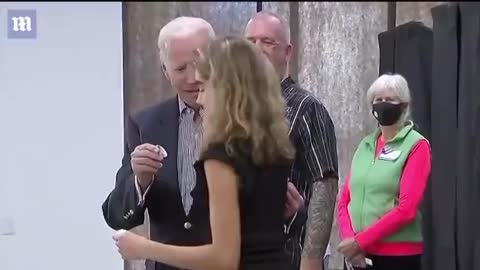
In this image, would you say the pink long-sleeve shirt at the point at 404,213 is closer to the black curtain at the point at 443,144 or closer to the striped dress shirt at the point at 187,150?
the black curtain at the point at 443,144

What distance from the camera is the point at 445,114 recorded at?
292cm

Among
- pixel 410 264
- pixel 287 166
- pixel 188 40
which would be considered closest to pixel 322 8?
pixel 410 264

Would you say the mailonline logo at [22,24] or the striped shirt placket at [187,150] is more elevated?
the mailonline logo at [22,24]

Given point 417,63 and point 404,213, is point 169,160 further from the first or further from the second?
point 417,63

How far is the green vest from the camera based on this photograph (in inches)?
101

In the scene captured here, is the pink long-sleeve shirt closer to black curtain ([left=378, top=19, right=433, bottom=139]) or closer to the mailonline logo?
black curtain ([left=378, top=19, right=433, bottom=139])

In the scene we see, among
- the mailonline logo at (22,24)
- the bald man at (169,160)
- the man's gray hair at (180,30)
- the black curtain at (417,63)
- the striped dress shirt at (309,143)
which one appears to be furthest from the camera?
the black curtain at (417,63)

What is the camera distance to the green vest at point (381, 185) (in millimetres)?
2553

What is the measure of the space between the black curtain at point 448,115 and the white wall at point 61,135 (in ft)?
3.90

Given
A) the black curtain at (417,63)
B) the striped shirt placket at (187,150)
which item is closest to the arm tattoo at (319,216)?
the striped shirt placket at (187,150)

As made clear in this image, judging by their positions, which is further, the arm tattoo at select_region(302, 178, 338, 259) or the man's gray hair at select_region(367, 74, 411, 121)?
the man's gray hair at select_region(367, 74, 411, 121)

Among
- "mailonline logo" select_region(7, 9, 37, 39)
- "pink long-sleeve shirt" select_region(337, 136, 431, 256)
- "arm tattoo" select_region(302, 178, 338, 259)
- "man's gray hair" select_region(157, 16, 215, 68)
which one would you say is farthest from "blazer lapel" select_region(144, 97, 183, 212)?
"mailonline logo" select_region(7, 9, 37, 39)

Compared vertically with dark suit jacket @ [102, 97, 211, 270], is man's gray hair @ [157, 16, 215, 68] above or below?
above

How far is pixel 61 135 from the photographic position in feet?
9.41
